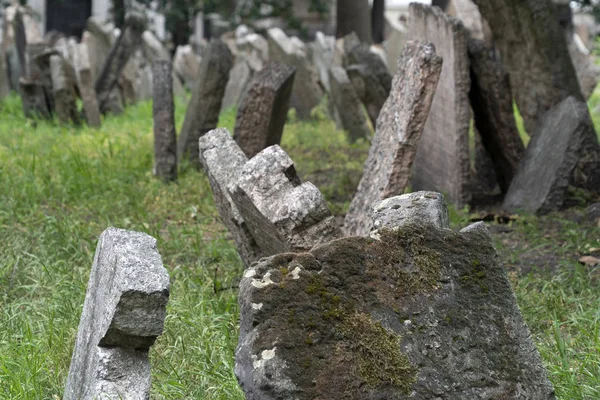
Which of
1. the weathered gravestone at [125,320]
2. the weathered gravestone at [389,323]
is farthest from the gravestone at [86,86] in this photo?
the weathered gravestone at [389,323]

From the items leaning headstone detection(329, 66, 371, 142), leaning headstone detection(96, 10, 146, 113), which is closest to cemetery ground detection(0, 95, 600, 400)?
leaning headstone detection(329, 66, 371, 142)

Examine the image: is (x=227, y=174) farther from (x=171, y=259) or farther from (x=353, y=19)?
(x=353, y=19)

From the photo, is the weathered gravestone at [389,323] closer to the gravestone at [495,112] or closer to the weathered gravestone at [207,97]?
the gravestone at [495,112]

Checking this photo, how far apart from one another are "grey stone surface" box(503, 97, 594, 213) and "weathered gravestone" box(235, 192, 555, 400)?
344cm

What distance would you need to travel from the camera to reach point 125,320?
2844mm

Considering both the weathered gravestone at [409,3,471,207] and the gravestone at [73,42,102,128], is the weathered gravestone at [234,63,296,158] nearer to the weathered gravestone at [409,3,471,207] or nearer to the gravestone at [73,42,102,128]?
the weathered gravestone at [409,3,471,207]

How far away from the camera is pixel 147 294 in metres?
2.83

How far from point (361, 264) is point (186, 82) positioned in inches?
577

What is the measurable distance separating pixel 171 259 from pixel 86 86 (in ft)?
18.4

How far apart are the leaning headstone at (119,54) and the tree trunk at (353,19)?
4.67 metres

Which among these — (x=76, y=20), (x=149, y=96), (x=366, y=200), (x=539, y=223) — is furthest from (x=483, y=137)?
(x=76, y=20)

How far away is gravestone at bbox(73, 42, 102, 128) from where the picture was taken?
1045cm

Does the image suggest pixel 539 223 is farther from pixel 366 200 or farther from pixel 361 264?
pixel 361 264

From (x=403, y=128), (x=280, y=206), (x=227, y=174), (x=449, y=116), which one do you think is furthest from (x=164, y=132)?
(x=280, y=206)
